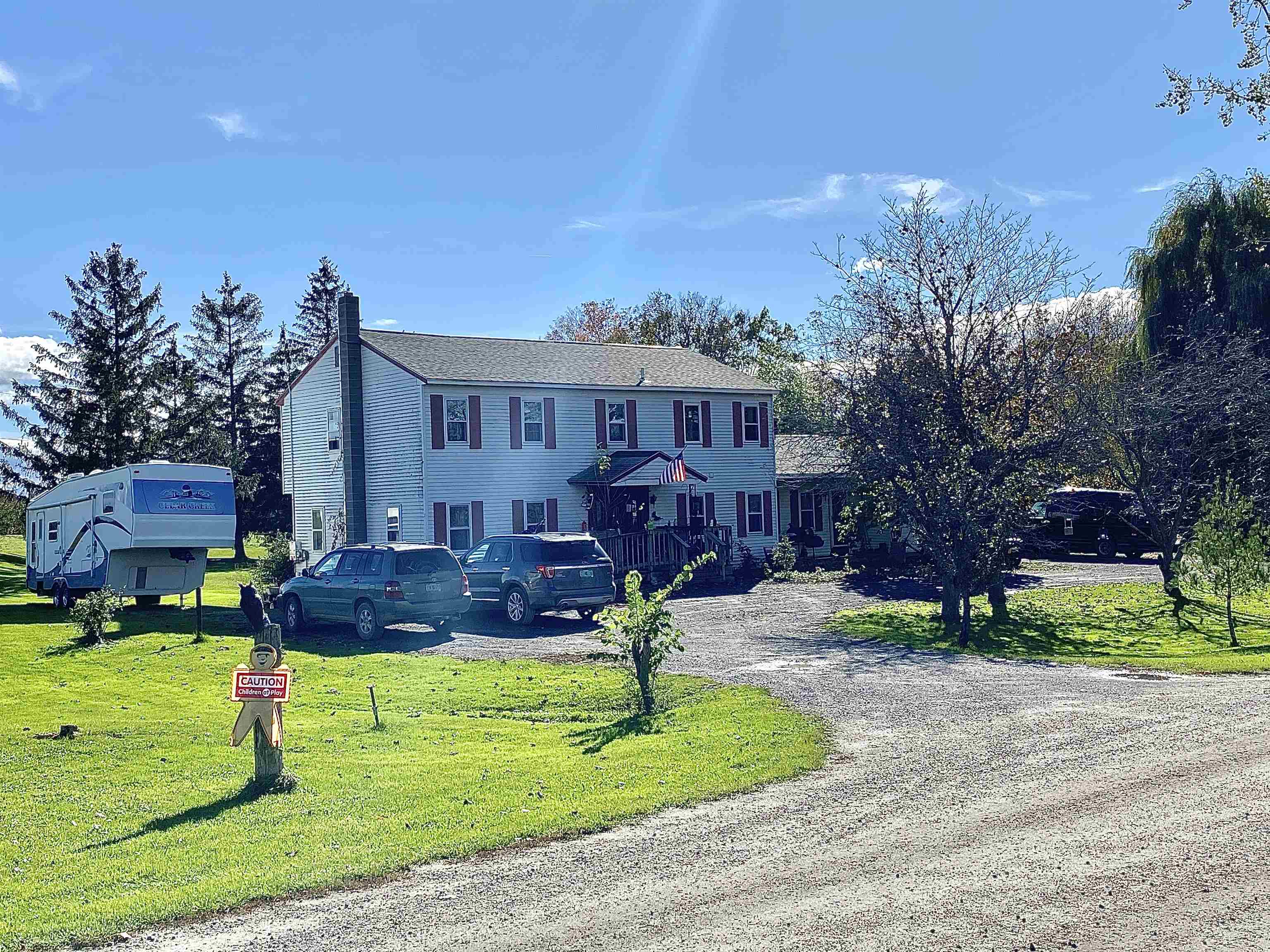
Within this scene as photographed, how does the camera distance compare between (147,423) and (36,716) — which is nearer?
(36,716)

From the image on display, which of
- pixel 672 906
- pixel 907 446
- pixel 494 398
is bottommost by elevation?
pixel 672 906

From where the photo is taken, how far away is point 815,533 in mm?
40719

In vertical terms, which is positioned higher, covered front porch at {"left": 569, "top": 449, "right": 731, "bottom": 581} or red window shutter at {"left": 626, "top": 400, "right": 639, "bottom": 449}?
red window shutter at {"left": 626, "top": 400, "right": 639, "bottom": 449}

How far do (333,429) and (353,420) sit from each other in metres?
2.00

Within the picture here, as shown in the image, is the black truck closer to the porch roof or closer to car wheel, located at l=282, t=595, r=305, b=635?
the porch roof

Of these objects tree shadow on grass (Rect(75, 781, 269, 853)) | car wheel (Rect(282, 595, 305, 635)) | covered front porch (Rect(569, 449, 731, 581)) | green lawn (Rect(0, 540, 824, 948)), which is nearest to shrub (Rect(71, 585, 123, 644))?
green lawn (Rect(0, 540, 824, 948))

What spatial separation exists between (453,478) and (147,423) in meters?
17.7

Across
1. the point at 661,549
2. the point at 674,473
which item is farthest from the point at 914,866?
the point at 674,473

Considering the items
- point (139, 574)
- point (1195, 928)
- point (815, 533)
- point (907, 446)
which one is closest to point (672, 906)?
point (1195, 928)

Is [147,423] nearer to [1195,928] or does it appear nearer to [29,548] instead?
[29,548]

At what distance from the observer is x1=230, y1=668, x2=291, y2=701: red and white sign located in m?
9.10

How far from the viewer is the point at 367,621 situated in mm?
20625

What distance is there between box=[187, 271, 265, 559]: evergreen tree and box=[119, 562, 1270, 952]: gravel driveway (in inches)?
1998

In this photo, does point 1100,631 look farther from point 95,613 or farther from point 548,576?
point 95,613
